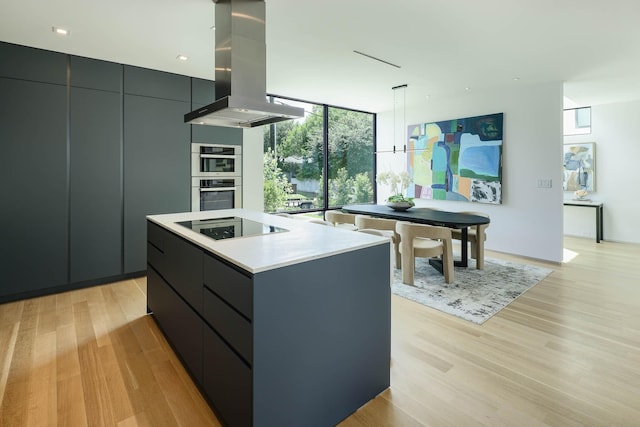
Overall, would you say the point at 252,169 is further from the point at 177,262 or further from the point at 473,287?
the point at 473,287

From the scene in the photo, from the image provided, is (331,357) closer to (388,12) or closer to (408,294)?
(408,294)

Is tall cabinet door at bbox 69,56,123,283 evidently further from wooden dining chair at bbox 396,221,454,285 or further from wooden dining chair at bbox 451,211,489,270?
wooden dining chair at bbox 451,211,489,270

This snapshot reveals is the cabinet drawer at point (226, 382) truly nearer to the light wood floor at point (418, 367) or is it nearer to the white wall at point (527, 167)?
the light wood floor at point (418, 367)

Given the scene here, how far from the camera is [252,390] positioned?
142 centimetres

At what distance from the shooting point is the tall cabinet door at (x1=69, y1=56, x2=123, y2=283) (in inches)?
146

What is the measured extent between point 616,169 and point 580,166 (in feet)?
1.87

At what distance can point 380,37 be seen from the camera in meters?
3.28

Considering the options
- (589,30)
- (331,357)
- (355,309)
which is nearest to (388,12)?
(589,30)

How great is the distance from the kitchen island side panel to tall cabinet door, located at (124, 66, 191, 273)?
340 centimetres

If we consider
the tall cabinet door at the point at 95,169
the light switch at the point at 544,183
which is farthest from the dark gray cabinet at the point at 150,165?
the light switch at the point at 544,183

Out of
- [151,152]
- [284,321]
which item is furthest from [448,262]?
[151,152]

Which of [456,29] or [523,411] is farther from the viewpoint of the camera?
[456,29]

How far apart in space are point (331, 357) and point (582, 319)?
8.79 feet

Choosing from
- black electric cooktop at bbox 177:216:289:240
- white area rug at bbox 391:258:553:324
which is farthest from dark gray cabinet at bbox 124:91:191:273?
white area rug at bbox 391:258:553:324
